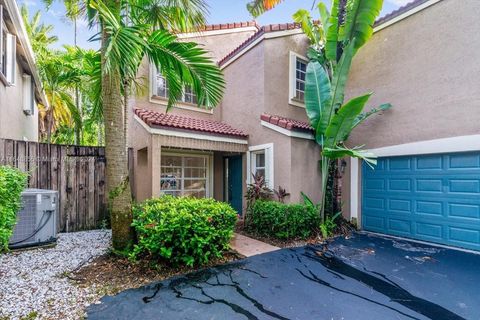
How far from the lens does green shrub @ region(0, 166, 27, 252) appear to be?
3.47 meters

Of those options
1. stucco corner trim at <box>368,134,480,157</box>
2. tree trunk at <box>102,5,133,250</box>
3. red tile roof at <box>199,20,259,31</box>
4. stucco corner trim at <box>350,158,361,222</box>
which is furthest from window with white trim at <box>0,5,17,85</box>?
stucco corner trim at <box>368,134,480,157</box>

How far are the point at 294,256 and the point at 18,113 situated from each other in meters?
10.3

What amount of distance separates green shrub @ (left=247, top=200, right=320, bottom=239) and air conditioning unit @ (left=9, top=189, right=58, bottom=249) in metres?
5.50

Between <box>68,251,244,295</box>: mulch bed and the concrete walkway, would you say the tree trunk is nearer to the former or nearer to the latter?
<box>68,251,244,295</box>: mulch bed

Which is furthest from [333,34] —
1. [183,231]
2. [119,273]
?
[119,273]

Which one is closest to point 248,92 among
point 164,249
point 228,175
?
point 228,175

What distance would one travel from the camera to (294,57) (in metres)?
9.95

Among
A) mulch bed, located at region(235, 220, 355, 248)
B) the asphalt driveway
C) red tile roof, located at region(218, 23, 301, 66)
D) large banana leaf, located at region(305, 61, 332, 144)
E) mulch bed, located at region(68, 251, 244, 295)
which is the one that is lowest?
mulch bed, located at region(235, 220, 355, 248)

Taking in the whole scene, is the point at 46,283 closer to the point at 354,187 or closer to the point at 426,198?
the point at 354,187

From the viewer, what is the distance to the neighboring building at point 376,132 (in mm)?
6910

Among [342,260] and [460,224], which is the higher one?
[460,224]

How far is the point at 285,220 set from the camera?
7473mm

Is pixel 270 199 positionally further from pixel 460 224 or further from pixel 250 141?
pixel 460 224

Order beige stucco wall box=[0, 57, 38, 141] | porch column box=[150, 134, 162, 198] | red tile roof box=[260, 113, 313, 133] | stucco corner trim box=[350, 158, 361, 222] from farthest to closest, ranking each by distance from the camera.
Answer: stucco corner trim box=[350, 158, 361, 222] → red tile roof box=[260, 113, 313, 133] → porch column box=[150, 134, 162, 198] → beige stucco wall box=[0, 57, 38, 141]
